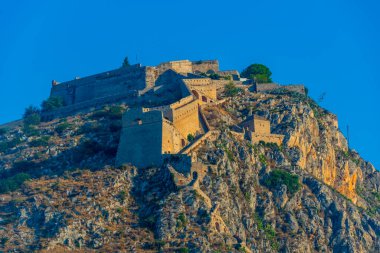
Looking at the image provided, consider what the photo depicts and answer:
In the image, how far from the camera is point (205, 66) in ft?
432

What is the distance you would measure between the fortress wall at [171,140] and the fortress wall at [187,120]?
4.51ft

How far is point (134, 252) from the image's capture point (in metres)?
86.9

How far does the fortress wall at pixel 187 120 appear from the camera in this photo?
106 metres

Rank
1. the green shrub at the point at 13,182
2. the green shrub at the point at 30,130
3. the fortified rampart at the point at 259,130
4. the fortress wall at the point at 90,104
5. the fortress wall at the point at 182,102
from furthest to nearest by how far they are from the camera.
Answer: the fortress wall at the point at 90,104, the green shrub at the point at 30,130, the fortified rampart at the point at 259,130, the fortress wall at the point at 182,102, the green shrub at the point at 13,182

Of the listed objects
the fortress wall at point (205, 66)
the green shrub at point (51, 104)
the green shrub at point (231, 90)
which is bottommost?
the green shrub at point (231, 90)

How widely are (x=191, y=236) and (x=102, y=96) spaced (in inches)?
1635

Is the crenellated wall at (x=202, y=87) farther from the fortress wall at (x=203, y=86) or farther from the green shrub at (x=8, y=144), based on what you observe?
the green shrub at (x=8, y=144)

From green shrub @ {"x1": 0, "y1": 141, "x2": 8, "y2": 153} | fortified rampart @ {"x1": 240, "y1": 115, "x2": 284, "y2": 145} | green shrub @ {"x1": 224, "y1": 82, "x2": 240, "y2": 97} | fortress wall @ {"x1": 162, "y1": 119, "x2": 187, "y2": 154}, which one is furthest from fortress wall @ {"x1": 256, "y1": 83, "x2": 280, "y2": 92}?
green shrub @ {"x1": 0, "y1": 141, "x2": 8, "y2": 153}

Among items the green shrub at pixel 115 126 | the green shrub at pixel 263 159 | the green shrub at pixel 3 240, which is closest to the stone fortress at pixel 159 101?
the green shrub at pixel 263 159

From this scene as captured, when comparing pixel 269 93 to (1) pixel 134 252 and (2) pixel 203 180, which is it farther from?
(1) pixel 134 252

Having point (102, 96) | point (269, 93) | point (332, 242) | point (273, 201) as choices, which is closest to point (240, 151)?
point (273, 201)

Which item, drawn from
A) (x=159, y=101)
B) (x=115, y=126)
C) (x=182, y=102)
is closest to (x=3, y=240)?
(x=115, y=126)

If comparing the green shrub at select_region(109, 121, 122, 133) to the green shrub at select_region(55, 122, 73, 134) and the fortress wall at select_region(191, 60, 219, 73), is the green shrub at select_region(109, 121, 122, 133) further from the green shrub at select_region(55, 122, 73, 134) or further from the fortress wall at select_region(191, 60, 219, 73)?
the fortress wall at select_region(191, 60, 219, 73)

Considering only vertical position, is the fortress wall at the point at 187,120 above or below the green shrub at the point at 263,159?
above
